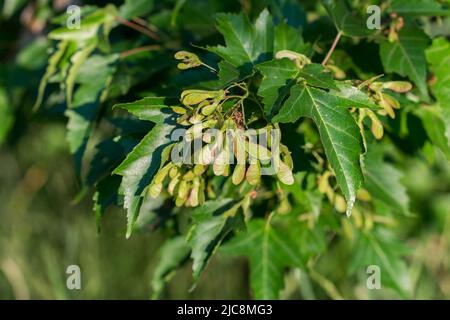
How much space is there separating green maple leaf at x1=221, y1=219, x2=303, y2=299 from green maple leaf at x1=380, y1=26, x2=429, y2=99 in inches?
16.9

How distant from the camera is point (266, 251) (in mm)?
1380

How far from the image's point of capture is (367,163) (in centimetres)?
131

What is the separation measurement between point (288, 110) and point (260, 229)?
509 mm

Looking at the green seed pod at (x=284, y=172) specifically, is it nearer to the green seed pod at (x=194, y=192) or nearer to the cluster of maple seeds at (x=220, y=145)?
the cluster of maple seeds at (x=220, y=145)

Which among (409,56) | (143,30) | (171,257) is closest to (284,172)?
(409,56)

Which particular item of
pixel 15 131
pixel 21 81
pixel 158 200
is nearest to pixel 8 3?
pixel 21 81

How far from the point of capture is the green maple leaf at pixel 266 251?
4.44ft

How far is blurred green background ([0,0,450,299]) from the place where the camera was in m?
2.24

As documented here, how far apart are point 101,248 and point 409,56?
73.7 inches

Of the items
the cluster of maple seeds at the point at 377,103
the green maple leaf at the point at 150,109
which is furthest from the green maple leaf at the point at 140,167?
the cluster of maple seeds at the point at 377,103

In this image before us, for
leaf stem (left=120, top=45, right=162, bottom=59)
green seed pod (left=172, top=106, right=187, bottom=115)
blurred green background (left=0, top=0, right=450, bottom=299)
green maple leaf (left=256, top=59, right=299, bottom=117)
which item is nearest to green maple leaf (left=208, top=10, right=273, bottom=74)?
green maple leaf (left=256, top=59, right=299, bottom=117)

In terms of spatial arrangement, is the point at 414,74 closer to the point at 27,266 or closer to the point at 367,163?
the point at 367,163

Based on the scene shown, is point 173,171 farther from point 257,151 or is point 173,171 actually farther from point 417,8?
point 417,8

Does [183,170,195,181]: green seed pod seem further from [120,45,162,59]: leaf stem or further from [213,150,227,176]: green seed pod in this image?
[120,45,162,59]: leaf stem
